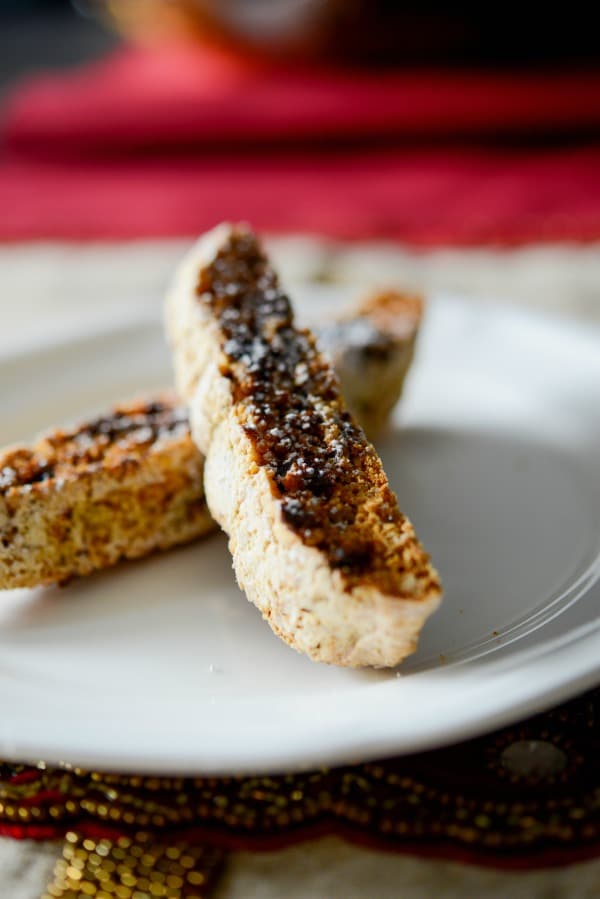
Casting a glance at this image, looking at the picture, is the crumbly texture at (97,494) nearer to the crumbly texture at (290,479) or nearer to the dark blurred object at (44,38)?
the crumbly texture at (290,479)

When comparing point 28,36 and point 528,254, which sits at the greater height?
point 28,36

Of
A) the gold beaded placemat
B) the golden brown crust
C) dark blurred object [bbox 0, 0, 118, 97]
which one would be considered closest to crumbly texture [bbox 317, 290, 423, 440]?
the golden brown crust

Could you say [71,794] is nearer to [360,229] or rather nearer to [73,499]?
[73,499]

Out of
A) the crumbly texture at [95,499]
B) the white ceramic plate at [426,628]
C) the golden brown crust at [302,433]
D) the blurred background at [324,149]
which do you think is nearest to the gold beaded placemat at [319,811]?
the white ceramic plate at [426,628]

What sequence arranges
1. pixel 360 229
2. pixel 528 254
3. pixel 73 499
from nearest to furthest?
pixel 73 499 < pixel 528 254 < pixel 360 229

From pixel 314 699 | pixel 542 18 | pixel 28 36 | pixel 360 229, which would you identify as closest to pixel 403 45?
pixel 542 18
